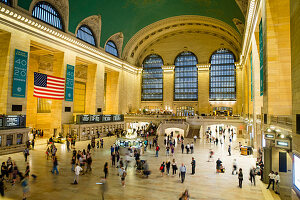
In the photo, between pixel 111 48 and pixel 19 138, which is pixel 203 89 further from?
pixel 19 138

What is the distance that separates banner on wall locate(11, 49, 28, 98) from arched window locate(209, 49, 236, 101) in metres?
32.1

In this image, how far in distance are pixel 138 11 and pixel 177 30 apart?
11597 mm

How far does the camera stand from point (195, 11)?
33.4 m

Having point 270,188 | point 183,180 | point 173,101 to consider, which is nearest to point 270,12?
point 270,188

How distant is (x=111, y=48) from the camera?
3506cm

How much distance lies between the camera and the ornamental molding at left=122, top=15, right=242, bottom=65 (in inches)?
1375

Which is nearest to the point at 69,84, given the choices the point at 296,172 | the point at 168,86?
the point at 168,86

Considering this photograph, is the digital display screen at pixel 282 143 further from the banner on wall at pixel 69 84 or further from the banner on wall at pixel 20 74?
the banner on wall at pixel 69 84

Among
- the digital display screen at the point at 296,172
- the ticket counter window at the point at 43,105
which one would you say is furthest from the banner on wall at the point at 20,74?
the digital display screen at the point at 296,172

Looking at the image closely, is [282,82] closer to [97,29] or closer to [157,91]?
[97,29]

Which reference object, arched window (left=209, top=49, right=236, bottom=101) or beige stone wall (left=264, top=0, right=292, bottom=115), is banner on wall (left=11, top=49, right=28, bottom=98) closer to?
beige stone wall (left=264, top=0, right=292, bottom=115)

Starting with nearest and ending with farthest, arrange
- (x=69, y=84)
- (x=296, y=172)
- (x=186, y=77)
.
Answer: (x=296, y=172) → (x=69, y=84) → (x=186, y=77)

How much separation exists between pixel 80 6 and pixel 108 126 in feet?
54.0

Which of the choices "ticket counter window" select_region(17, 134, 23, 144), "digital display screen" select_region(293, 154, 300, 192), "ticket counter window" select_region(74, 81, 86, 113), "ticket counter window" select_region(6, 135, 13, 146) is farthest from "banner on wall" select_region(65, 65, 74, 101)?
"digital display screen" select_region(293, 154, 300, 192)
